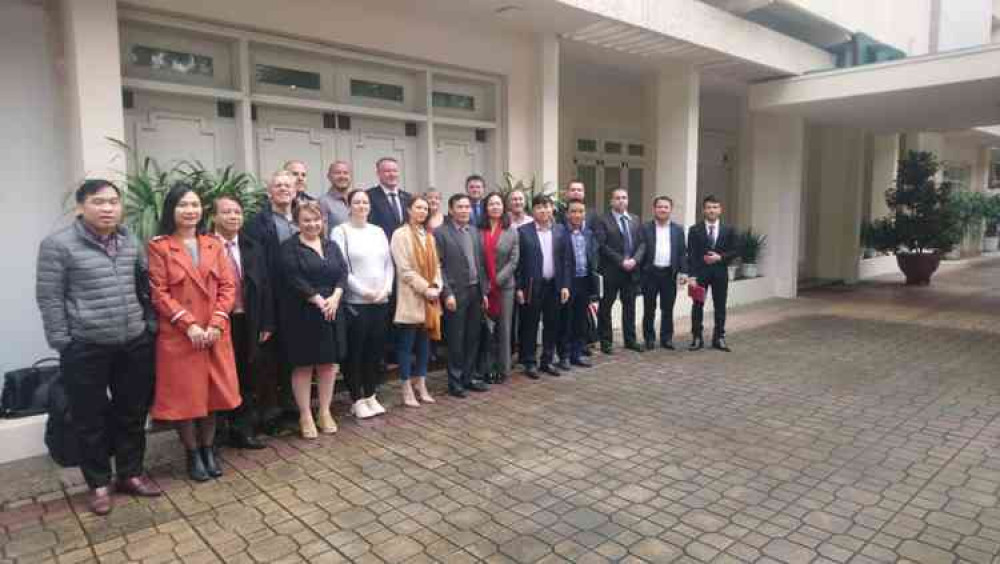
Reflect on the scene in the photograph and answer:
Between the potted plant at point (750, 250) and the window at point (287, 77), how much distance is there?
7212mm

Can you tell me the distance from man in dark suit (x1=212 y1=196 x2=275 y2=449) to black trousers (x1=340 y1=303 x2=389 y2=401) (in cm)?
60

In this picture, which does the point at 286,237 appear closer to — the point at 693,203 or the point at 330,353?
the point at 330,353

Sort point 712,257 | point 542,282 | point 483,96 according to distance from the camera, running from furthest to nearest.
Result: point 483,96
point 712,257
point 542,282

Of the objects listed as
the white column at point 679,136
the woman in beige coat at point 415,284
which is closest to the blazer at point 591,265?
the woman in beige coat at point 415,284

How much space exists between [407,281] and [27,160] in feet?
9.48

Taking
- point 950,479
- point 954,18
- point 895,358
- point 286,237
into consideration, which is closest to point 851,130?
point 954,18

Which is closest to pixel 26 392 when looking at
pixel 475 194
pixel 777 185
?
pixel 475 194

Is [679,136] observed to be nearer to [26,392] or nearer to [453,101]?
[453,101]

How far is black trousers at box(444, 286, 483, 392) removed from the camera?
201 inches

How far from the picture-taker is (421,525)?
3.12 meters

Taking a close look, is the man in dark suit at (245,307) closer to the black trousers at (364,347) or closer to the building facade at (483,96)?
the black trousers at (364,347)

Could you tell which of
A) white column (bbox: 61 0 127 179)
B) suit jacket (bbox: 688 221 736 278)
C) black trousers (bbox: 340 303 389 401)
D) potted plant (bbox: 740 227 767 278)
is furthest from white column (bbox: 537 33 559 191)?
potted plant (bbox: 740 227 767 278)

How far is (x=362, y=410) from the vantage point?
4.69 metres

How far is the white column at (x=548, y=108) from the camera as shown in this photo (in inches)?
290
